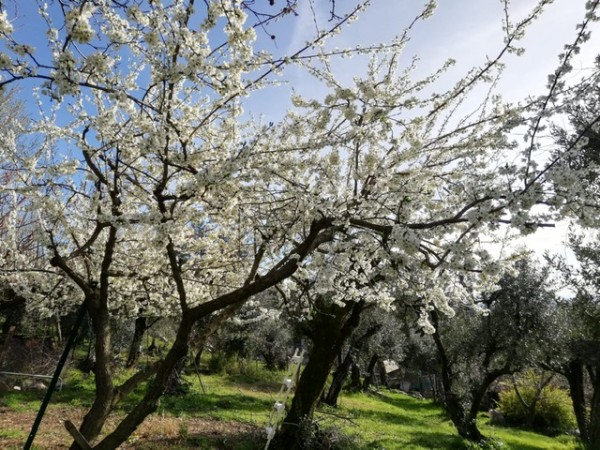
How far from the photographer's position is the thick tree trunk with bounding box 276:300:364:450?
8891 mm

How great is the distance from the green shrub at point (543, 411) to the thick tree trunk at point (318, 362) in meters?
17.5

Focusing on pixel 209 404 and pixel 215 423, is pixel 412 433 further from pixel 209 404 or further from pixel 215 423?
pixel 215 423

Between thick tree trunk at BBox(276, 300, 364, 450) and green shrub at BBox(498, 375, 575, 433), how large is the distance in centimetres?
1746

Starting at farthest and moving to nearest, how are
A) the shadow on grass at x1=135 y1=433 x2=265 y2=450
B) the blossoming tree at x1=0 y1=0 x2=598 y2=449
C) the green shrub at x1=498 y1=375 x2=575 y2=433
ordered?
the green shrub at x1=498 y1=375 x2=575 y2=433 → the shadow on grass at x1=135 y1=433 x2=265 y2=450 → the blossoming tree at x1=0 y1=0 x2=598 y2=449

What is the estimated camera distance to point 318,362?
941 centimetres

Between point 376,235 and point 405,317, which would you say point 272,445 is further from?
point 405,317

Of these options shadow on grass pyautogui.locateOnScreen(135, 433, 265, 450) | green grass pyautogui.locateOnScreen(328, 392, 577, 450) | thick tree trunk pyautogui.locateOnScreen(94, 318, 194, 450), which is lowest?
green grass pyautogui.locateOnScreen(328, 392, 577, 450)

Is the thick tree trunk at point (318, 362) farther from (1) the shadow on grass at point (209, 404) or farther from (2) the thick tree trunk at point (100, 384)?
(2) the thick tree trunk at point (100, 384)

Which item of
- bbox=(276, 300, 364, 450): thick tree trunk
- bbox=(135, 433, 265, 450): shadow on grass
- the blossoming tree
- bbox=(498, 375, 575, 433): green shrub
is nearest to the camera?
the blossoming tree

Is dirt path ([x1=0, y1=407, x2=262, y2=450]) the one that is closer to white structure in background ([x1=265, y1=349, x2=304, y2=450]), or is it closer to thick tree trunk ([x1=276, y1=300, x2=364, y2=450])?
thick tree trunk ([x1=276, y1=300, x2=364, y2=450])

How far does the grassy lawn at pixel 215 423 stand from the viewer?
29.2ft

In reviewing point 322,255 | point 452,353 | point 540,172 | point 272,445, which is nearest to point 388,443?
point 272,445

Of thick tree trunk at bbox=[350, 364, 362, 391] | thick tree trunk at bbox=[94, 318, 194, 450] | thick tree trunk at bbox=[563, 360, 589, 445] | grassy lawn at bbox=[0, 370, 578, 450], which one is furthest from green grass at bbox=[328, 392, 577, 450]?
thick tree trunk at bbox=[94, 318, 194, 450]

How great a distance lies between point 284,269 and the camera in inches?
181
